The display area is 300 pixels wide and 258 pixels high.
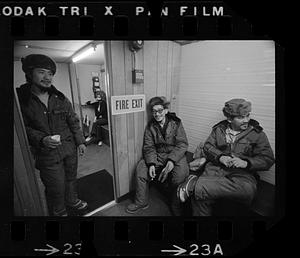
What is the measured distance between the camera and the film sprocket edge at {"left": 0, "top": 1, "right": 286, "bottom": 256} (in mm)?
1112

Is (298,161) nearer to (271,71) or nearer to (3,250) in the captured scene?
(271,71)

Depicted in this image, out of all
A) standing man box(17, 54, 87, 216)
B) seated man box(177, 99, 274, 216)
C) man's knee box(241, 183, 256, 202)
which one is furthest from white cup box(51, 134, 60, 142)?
man's knee box(241, 183, 256, 202)

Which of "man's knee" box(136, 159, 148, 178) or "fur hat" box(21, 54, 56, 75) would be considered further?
"man's knee" box(136, 159, 148, 178)

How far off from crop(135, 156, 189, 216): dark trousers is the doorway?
14 centimetres

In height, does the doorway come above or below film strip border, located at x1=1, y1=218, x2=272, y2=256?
above

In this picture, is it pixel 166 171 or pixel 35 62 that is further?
pixel 166 171

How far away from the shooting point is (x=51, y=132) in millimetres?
1128

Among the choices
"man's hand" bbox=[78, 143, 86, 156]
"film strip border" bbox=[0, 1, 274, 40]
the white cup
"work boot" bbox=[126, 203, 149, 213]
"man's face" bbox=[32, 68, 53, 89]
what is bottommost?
"work boot" bbox=[126, 203, 149, 213]

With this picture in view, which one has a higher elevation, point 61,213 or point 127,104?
point 127,104

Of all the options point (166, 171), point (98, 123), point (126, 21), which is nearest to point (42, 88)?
point (98, 123)

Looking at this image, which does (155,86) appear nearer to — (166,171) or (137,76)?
(137,76)

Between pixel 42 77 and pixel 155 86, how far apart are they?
0.54 m

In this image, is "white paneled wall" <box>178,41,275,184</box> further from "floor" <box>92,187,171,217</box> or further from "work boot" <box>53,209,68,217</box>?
"work boot" <box>53,209,68,217</box>

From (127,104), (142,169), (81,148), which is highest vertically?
(127,104)
